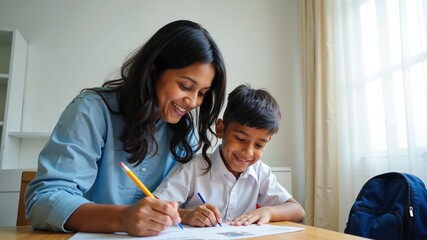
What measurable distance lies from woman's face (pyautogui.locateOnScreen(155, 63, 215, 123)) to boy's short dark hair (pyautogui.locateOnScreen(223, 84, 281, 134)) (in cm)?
20

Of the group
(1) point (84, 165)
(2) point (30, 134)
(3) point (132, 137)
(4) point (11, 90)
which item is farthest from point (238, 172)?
(4) point (11, 90)

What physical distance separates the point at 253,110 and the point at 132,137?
1.41 ft

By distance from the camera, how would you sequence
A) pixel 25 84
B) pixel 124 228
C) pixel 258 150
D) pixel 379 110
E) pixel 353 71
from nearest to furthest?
1. pixel 124 228
2. pixel 258 150
3. pixel 379 110
4. pixel 353 71
5. pixel 25 84

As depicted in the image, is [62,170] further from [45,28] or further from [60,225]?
[45,28]

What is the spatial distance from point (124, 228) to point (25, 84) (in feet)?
7.74

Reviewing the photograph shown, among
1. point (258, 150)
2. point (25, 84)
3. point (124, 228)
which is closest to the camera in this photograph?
point (124, 228)

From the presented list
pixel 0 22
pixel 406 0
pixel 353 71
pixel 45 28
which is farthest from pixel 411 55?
pixel 0 22

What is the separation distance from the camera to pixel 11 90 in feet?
7.48

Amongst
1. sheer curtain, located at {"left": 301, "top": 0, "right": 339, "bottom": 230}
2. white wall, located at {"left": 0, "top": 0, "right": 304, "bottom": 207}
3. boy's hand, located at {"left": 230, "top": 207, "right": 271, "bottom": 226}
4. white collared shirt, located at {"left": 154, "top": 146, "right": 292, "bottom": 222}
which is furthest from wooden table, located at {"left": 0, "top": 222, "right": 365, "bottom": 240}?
white wall, located at {"left": 0, "top": 0, "right": 304, "bottom": 207}

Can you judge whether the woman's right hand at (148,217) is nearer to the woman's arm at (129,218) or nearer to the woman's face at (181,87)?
the woman's arm at (129,218)

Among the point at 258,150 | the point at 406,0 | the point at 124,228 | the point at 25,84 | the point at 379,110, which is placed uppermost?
the point at 406,0

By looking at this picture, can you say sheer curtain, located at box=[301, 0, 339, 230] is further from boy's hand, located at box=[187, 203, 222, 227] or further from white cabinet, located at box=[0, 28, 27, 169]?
white cabinet, located at box=[0, 28, 27, 169]

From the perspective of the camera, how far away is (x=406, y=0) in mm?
1814

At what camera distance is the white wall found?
258 cm
